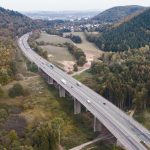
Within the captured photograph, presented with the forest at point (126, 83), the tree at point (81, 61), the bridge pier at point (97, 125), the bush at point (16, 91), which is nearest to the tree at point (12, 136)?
the bridge pier at point (97, 125)

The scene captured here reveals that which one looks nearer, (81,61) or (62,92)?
(62,92)

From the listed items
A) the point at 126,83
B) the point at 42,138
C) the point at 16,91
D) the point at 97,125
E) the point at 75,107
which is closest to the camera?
the point at 42,138

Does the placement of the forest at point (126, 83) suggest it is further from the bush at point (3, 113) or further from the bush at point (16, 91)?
the bush at point (3, 113)

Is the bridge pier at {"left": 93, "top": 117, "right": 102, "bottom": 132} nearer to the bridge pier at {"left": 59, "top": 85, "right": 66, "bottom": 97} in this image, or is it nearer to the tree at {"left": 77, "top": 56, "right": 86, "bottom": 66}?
the bridge pier at {"left": 59, "top": 85, "right": 66, "bottom": 97}

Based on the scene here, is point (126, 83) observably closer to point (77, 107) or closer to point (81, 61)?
point (77, 107)

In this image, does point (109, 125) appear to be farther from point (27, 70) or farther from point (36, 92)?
point (27, 70)

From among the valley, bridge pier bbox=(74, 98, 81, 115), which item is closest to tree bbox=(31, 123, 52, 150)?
the valley

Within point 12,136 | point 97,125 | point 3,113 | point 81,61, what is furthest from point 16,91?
point 81,61

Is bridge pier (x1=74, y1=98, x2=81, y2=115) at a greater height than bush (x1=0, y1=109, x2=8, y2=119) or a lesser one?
lesser

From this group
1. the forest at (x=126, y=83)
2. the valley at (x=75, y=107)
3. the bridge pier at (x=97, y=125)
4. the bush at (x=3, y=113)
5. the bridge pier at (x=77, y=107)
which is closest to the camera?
the valley at (x=75, y=107)

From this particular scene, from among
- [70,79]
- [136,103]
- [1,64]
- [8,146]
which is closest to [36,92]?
[70,79]

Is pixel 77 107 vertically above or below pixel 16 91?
below
